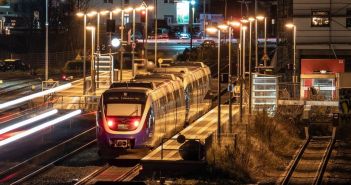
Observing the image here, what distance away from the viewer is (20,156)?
31625 millimetres

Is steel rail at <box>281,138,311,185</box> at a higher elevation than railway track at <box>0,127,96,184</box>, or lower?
lower

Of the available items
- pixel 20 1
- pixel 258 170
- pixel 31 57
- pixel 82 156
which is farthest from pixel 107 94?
pixel 20 1

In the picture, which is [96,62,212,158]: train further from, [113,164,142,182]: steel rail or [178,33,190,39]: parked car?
[178,33,190,39]: parked car

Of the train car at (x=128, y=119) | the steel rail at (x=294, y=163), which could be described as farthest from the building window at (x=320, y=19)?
the train car at (x=128, y=119)

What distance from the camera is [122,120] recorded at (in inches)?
1133

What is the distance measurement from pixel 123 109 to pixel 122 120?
49 cm

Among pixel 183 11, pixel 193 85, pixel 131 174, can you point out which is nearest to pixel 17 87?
pixel 193 85

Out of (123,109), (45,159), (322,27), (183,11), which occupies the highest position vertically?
(183,11)

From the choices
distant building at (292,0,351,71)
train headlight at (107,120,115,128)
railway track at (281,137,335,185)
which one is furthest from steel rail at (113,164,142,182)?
distant building at (292,0,351,71)

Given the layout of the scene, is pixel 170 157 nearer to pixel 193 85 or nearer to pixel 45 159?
pixel 45 159

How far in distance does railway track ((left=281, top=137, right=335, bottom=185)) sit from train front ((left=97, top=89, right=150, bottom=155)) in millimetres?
5055

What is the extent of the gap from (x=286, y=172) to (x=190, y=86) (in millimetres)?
10640

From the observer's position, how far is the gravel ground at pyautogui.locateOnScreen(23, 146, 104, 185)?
26328 millimetres

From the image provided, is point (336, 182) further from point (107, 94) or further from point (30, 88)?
point (30, 88)
